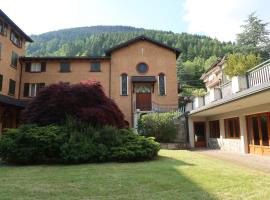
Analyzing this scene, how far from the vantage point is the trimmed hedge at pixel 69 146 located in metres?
11.1

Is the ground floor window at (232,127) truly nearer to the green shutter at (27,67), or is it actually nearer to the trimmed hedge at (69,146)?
the trimmed hedge at (69,146)

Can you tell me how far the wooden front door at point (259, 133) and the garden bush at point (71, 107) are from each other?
809cm

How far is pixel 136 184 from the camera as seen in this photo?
6852mm

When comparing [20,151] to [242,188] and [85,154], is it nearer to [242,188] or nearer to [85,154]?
[85,154]

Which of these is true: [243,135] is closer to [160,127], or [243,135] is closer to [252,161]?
[252,161]

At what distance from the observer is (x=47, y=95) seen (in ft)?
44.5

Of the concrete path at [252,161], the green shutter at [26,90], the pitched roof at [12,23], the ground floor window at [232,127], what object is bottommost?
the concrete path at [252,161]

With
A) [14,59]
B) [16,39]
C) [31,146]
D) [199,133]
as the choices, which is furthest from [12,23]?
[199,133]

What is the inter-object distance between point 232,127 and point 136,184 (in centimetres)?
1426

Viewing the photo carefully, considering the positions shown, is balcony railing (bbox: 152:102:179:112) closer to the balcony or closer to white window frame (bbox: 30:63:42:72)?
the balcony

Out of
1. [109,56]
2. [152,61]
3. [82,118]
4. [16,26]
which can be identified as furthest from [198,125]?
[16,26]

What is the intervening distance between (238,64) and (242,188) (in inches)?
749

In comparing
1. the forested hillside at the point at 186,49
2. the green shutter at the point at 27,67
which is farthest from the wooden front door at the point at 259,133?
the forested hillside at the point at 186,49

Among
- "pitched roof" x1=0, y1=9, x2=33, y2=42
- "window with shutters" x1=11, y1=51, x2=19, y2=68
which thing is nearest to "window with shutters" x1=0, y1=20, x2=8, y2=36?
"pitched roof" x1=0, y1=9, x2=33, y2=42
